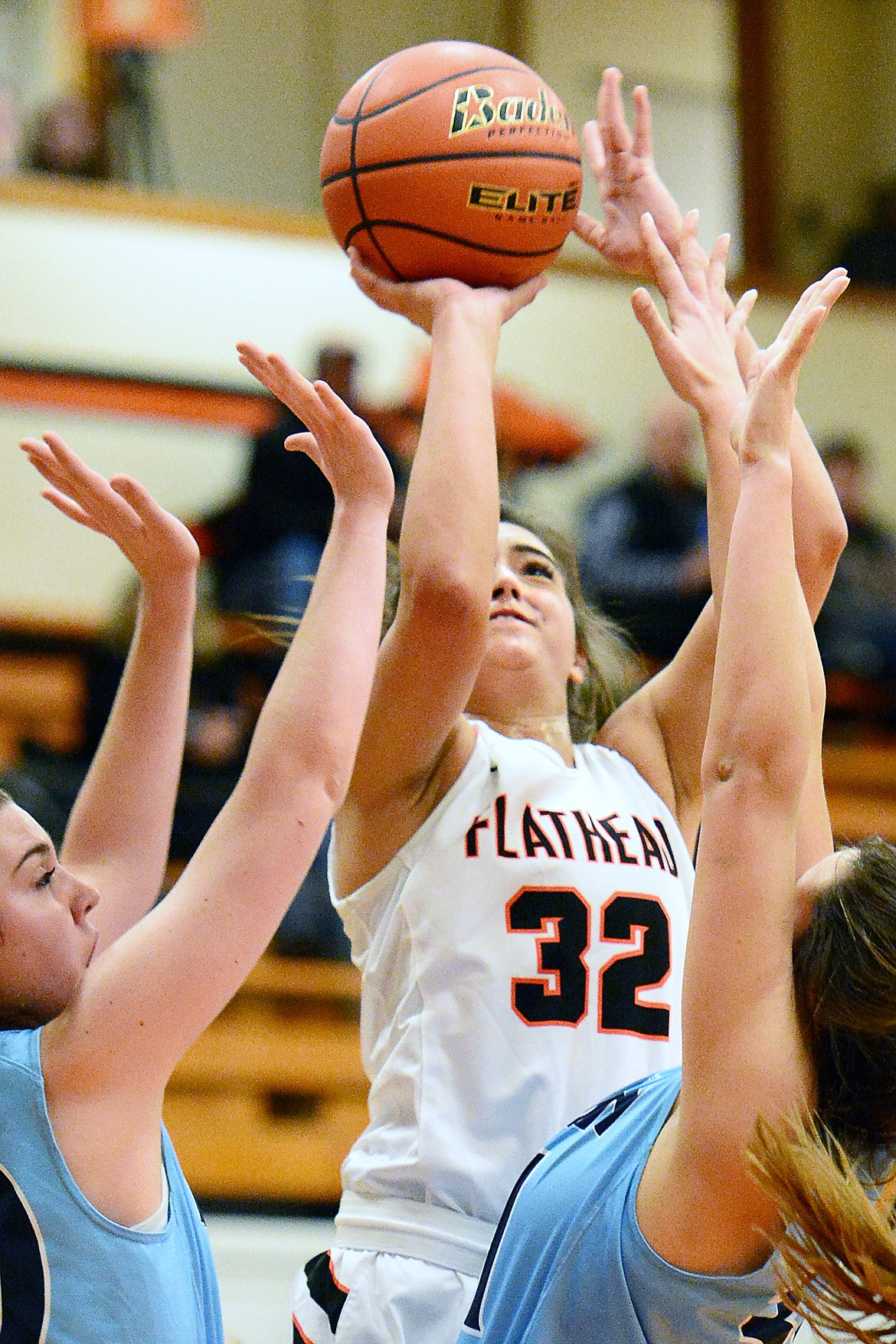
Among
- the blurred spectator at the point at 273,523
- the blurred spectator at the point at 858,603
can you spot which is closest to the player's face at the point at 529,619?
the blurred spectator at the point at 273,523

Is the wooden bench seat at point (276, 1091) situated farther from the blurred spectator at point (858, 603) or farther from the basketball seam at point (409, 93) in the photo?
the basketball seam at point (409, 93)

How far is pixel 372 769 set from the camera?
250 cm

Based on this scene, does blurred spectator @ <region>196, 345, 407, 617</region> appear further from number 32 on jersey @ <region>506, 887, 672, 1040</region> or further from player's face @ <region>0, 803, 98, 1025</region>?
player's face @ <region>0, 803, 98, 1025</region>

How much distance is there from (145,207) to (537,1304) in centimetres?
675

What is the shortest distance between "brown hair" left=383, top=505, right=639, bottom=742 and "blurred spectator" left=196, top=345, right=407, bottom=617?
3.48 m

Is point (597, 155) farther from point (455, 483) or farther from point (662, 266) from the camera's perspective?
point (455, 483)

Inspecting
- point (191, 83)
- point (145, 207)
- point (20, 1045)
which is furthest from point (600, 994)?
point (191, 83)

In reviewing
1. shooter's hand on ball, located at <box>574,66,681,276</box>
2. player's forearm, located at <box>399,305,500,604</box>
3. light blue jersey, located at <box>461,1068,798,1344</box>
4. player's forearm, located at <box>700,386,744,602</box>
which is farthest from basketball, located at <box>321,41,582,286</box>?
light blue jersey, located at <box>461,1068,798,1344</box>

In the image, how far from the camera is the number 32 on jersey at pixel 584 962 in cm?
245

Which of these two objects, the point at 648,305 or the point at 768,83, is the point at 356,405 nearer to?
the point at 768,83

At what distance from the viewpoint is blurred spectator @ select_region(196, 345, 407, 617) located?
6629 mm

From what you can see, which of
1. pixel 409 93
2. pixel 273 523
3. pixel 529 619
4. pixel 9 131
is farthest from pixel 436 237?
pixel 9 131

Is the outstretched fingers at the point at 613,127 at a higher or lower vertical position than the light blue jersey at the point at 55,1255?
higher

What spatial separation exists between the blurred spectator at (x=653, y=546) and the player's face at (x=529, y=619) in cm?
379
